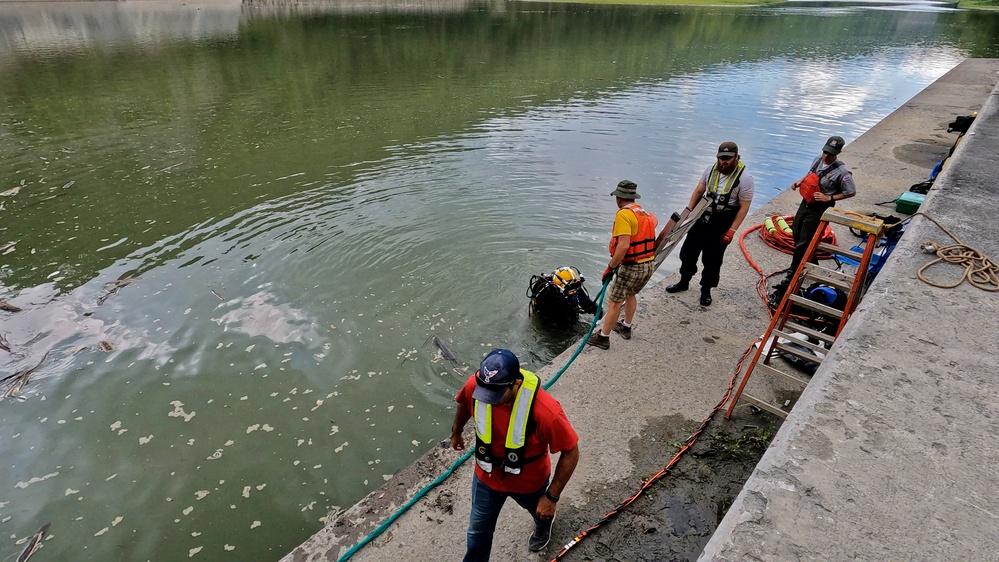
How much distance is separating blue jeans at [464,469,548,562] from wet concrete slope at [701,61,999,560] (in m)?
1.44

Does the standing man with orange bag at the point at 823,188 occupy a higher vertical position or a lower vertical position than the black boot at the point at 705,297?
higher

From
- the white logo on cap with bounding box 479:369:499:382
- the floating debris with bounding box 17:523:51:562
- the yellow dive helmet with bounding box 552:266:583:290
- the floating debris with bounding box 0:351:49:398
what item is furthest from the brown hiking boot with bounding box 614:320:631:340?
the floating debris with bounding box 0:351:49:398

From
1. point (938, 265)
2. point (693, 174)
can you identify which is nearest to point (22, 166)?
point (693, 174)

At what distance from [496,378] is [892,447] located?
225cm

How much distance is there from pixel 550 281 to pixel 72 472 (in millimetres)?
6160

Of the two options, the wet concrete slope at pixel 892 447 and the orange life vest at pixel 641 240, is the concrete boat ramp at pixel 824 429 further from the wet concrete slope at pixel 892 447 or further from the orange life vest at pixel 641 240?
the orange life vest at pixel 641 240

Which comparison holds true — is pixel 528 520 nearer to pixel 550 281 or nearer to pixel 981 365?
pixel 981 365

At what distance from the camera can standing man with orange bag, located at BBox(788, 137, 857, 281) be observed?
6523mm

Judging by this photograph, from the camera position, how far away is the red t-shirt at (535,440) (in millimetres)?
3074

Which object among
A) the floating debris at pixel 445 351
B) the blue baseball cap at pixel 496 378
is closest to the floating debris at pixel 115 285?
the floating debris at pixel 445 351

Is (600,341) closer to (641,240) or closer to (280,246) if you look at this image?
(641,240)

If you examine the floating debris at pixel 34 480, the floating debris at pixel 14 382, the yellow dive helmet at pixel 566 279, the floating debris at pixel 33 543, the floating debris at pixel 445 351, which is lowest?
the floating debris at pixel 33 543

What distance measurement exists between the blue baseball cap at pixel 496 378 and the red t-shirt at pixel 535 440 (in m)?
0.18

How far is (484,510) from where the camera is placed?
340cm
